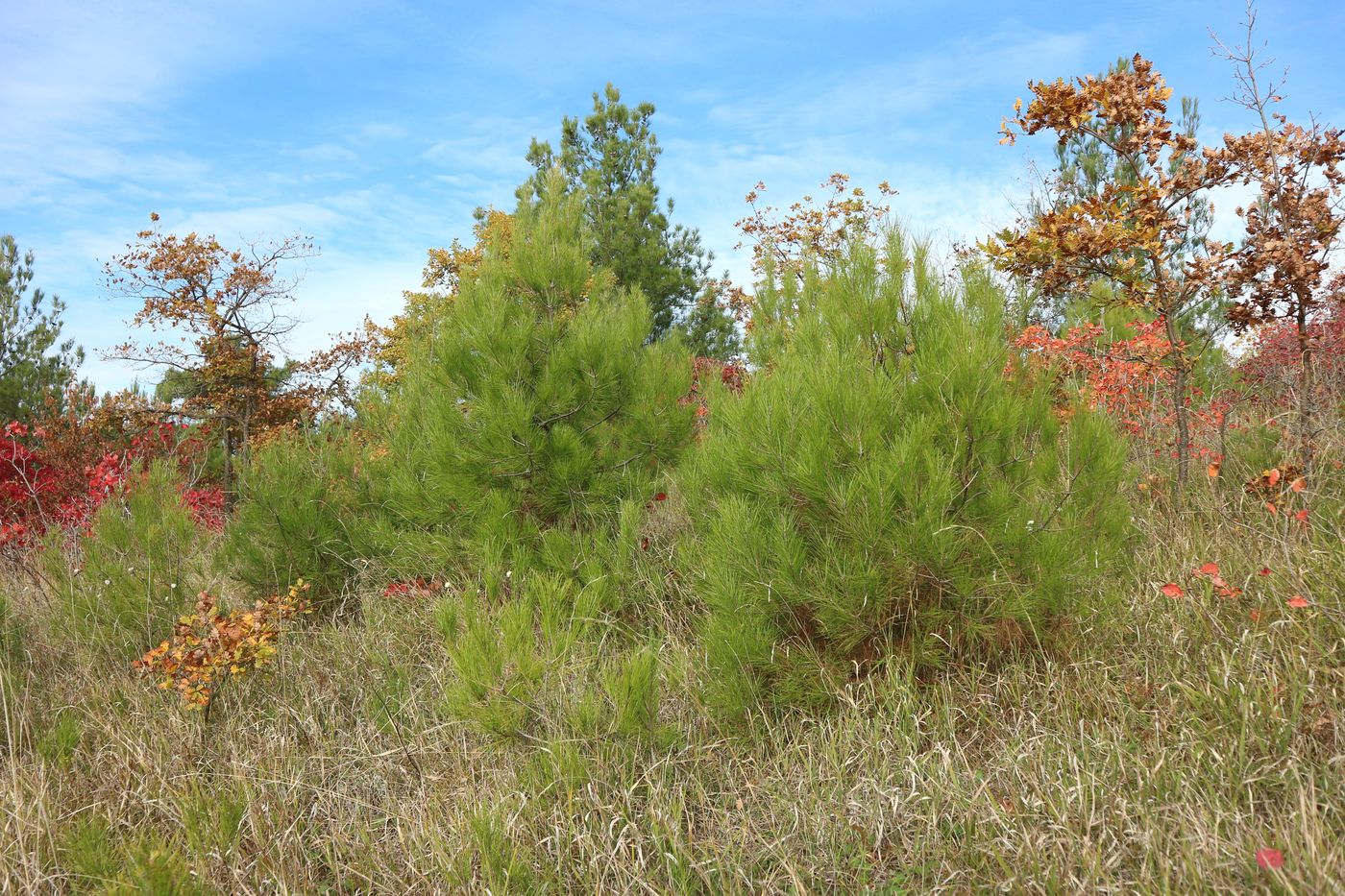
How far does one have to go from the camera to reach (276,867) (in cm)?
301

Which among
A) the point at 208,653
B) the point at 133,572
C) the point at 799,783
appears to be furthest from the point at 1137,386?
the point at 133,572

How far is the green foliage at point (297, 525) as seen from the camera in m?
5.94

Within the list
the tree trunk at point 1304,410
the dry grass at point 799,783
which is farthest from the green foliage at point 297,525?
the tree trunk at point 1304,410

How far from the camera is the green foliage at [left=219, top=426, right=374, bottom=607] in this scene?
5.94 meters

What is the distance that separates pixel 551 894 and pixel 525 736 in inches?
28.6

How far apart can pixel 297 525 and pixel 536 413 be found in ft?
6.68

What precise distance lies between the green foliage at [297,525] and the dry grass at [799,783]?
1839 mm

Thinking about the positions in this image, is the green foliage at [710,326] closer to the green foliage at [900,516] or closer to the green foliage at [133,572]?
the green foliage at [133,572]

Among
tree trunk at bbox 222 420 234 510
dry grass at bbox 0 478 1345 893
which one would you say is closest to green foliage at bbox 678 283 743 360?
tree trunk at bbox 222 420 234 510

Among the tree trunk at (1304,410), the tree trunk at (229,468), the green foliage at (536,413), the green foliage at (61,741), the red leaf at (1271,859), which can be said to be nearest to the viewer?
the red leaf at (1271,859)

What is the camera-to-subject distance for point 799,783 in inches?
113

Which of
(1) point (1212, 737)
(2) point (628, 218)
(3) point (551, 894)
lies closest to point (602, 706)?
(3) point (551, 894)

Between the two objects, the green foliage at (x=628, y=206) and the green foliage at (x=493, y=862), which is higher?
the green foliage at (x=628, y=206)

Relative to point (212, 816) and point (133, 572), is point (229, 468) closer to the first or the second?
point (133, 572)
